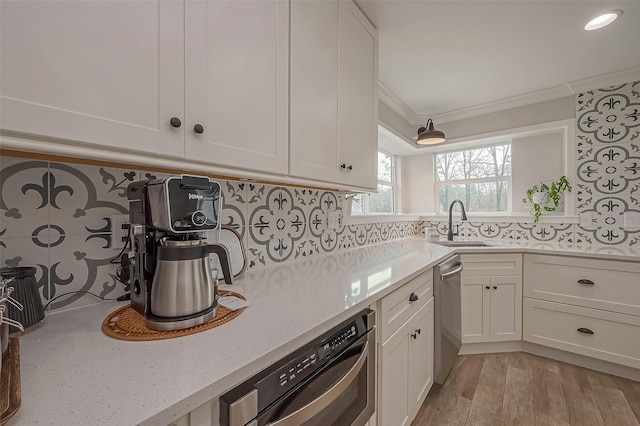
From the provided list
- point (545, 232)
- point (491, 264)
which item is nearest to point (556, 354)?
point (491, 264)

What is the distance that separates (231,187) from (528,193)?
9.29 feet

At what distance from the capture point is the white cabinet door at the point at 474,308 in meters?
2.23

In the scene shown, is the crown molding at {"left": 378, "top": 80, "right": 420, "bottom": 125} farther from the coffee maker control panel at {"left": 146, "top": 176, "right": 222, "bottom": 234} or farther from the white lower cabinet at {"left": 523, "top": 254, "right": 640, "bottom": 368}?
the coffee maker control panel at {"left": 146, "top": 176, "right": 222, "bottom": 234}

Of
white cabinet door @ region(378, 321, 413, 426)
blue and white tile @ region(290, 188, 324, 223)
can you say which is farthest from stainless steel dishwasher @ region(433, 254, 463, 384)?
blue and white tile @ region(290, 188, 324, 223)

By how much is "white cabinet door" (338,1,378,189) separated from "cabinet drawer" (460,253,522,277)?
4.02 feet

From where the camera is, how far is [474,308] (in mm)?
2240

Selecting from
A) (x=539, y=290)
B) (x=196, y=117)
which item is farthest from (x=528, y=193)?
(x=196, y=117)

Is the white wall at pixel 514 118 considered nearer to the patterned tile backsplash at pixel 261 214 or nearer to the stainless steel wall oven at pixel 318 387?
the patterned tile backsplash at pixel 261 214

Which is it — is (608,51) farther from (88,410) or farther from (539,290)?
(88,410)

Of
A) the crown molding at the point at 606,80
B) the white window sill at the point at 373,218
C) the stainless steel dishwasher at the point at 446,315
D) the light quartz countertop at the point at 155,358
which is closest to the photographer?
the light quartz countertop at the point at 155,358

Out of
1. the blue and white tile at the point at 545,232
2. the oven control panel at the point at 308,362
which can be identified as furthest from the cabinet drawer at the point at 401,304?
the blue and white tile at the point at 545,232

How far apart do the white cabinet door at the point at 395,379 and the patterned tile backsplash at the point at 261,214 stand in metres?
0.68

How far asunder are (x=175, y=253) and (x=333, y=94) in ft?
3.45

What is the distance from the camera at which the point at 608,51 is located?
1.91 m
